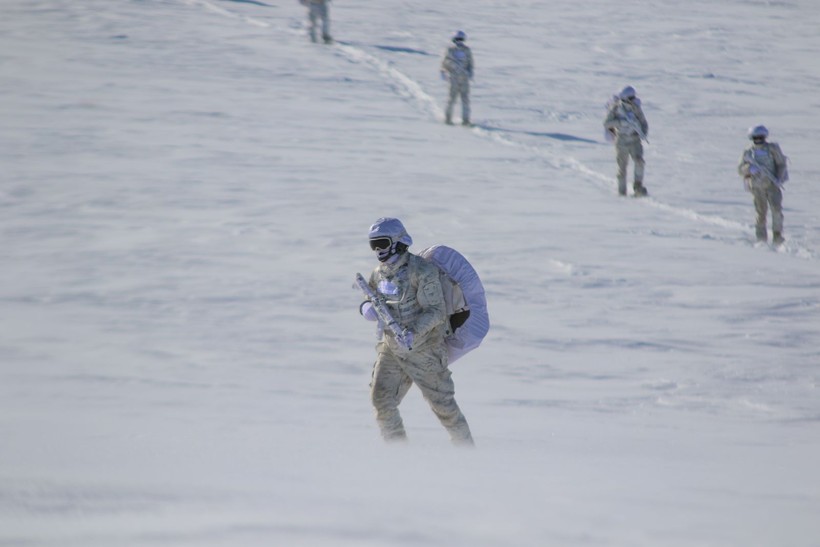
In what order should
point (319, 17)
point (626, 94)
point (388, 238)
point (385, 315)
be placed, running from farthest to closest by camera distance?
point (319, 17)
point (626, 94)
point (385, 315)
point (388, 238)

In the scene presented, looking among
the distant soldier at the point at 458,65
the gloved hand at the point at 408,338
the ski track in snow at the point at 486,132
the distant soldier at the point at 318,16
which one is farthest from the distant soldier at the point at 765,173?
the distant soldier at the point at 318,16

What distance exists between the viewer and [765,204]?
40.2ft

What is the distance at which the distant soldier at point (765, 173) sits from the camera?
12.0 metres

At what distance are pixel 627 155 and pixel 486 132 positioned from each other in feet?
15.4

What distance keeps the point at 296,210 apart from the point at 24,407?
688 centimetres

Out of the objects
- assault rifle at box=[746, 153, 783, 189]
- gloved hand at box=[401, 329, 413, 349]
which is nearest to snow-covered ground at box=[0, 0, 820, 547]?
gloved hand at box=[401, 329, 413, 349]

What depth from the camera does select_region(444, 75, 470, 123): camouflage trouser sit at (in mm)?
17844

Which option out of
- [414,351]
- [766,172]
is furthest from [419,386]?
[766,172]

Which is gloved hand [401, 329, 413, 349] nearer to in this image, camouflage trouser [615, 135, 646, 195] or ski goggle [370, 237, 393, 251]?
ski goggle [370, 237, 393, 251]

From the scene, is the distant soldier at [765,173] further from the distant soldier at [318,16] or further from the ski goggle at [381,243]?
the distant soldier at [318,16]

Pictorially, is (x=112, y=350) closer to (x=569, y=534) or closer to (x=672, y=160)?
(x=569, y=534)

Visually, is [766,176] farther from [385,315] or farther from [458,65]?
[385,315]

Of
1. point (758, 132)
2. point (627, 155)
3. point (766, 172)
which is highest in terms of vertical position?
point (758, 132)

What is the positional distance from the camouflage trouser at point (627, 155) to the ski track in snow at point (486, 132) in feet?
1.31
